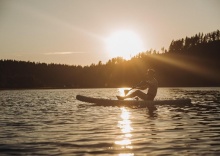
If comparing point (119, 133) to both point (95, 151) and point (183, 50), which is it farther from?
point (183, 50)

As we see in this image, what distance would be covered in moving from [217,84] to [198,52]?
119ft

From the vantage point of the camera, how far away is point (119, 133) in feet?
46.3

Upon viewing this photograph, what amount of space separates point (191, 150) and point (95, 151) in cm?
291

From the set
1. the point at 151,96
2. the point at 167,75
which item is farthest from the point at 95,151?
the point at 167,75

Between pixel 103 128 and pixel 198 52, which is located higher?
pixel 198 52

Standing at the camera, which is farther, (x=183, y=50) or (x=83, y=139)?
(x=183, y=50)

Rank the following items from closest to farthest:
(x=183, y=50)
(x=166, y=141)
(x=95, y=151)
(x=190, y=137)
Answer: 1. (x=95, y=151)
2. (x=166, y=141)
3. (x=190, y=137)
4. (x=183, y=50)

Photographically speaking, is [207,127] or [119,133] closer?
[119,133]

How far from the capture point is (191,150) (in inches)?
407

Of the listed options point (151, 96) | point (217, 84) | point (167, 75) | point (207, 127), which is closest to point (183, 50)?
point (167, 75)

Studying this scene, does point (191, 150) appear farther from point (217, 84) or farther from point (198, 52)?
point (198, 52)

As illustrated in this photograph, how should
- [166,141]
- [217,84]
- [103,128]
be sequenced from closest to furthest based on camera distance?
[166,141], [103,128], [217,84]

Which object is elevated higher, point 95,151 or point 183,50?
point 183,50

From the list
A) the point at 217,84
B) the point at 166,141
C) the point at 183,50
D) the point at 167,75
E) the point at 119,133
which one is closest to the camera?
the point at 166,141
